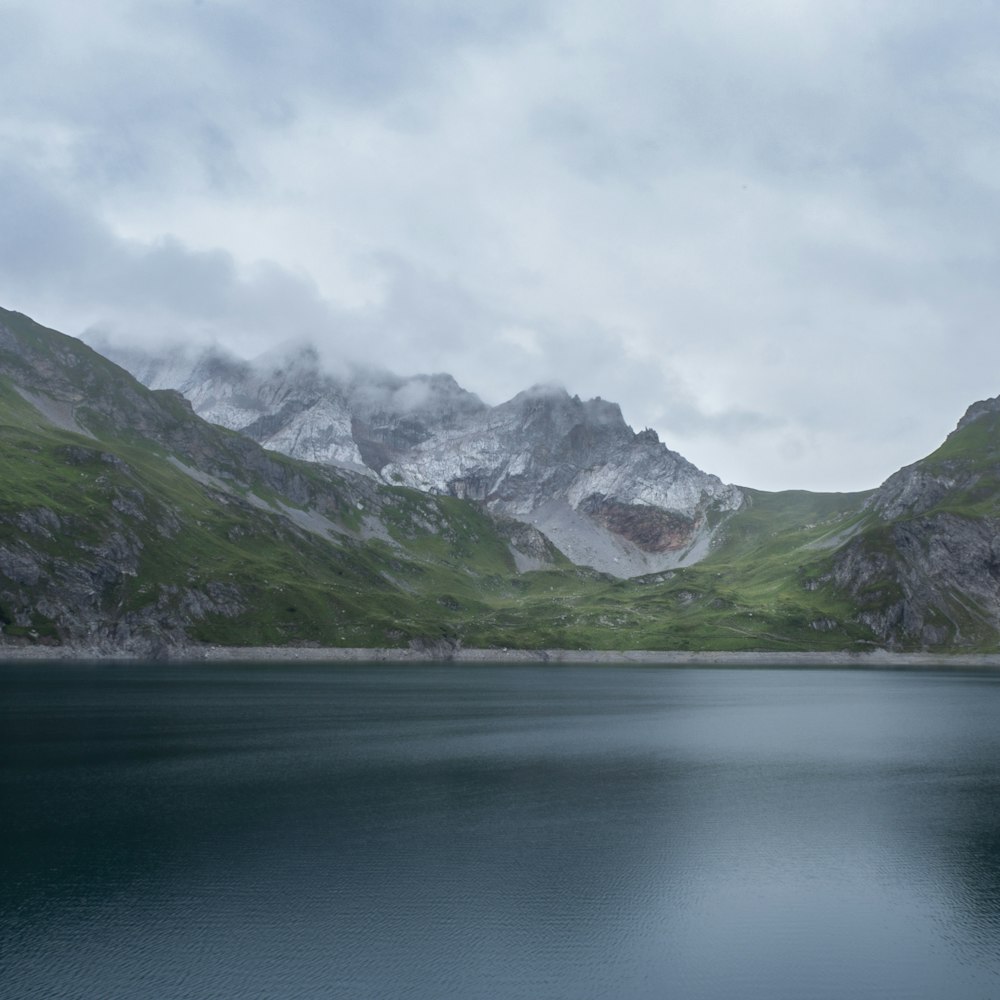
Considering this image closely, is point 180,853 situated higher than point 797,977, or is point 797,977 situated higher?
point 797,977

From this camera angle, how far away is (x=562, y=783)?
220 feet

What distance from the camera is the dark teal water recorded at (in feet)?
107

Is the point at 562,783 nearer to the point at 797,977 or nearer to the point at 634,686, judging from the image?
the point at 797,977

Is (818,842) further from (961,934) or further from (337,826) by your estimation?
(337,826)

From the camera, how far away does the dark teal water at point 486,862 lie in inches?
1289

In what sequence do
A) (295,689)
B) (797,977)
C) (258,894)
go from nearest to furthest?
(797,977) < (258,894) < (295,689)

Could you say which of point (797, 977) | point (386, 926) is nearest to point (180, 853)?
point (386, 926)

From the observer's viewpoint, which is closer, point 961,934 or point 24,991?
point 24,991

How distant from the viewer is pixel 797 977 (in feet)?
108

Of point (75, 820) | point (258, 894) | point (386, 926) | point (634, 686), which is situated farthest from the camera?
point (634, 686)

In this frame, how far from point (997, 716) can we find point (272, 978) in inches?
4479

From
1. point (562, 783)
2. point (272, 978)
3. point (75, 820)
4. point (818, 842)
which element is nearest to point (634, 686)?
point (562, 783)

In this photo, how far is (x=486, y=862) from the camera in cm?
4538

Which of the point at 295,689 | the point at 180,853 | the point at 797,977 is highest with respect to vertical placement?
the point at 797,977
